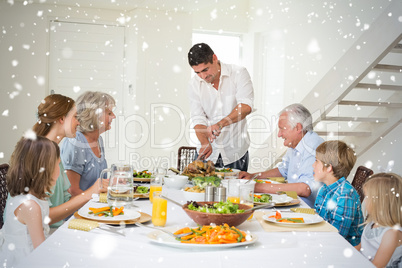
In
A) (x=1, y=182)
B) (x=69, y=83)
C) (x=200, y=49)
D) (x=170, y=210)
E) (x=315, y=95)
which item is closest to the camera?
(x=170, y=210)

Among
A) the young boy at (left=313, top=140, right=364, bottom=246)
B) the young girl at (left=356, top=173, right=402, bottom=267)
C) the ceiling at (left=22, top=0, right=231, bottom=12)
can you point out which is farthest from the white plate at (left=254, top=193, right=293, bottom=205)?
the ceiling at (left=22, top=0, right=231, bottom=12)

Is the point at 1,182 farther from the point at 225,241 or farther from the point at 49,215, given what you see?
the point at 225,241

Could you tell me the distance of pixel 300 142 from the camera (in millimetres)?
2797

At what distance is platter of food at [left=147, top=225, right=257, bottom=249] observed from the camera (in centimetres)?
131

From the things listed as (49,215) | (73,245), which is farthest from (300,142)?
(73,245)

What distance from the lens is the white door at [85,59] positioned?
5863 millimetres

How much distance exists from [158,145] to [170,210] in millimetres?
4150

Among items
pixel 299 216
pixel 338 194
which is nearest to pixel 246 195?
pixel 299 216

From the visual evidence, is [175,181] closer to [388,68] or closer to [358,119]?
[358,119]

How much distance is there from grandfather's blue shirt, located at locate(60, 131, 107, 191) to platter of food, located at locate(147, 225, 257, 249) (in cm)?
130

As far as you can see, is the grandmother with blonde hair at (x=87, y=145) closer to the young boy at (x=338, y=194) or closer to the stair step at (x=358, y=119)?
the young boy at (x=338, y=194)

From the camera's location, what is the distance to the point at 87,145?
2.72 m

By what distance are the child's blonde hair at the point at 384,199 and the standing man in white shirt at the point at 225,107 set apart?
175cm

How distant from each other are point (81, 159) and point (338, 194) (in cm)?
142
